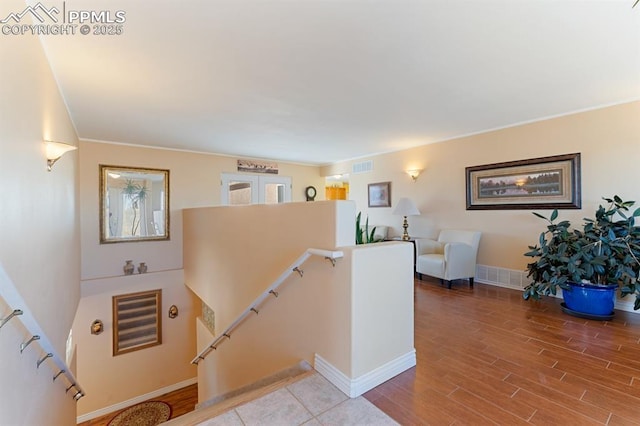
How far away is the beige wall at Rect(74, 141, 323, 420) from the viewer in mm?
4863

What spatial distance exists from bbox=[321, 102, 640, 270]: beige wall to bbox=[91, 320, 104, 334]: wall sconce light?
5622 millimetres

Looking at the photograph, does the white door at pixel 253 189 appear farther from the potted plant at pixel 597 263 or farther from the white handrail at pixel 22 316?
the potted plant at pixel 597 263

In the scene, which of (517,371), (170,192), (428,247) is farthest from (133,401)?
(517,371)

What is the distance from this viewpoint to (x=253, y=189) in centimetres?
655

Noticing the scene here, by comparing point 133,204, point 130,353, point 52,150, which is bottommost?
point 130,353

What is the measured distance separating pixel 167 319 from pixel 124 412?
1632 mm

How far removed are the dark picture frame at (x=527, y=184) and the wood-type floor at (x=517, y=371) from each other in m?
1.42

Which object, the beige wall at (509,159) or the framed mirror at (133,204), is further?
the framed mirror at (133,204)

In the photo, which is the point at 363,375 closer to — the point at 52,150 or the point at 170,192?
the point at 52,150

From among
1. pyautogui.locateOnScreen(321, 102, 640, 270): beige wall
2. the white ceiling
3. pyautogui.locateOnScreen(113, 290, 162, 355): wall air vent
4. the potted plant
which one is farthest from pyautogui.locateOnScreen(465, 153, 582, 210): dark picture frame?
pyautogui.locateOnScreen(113, 290, 162, 355): wall air vent

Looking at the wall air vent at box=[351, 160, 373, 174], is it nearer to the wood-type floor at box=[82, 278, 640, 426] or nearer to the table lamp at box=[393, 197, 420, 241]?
the table lamp at box=[393, 197, 420, 241]

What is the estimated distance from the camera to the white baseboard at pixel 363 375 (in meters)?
1.79

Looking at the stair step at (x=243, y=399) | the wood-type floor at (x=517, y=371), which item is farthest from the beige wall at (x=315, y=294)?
the wood-type floor at (x=517, y=371)

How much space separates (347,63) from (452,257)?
3047 millimetres
